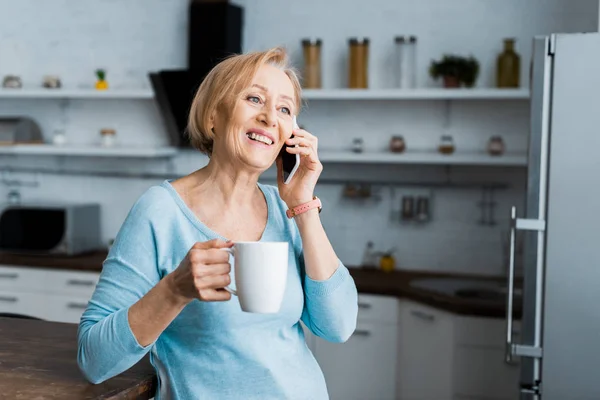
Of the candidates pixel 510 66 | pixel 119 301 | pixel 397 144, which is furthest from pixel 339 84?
pixel 119 301

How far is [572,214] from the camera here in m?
2.54

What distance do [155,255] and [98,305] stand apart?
0.45ft

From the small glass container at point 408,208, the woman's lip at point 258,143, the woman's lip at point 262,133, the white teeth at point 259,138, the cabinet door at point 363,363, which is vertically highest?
the woman's lip at point 262,133

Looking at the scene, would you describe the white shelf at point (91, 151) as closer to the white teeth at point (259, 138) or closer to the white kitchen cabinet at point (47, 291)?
the white kitchen cabinet at point (47, 291)

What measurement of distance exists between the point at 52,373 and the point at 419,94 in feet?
8.81

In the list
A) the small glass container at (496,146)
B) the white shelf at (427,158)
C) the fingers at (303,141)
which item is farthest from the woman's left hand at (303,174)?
the small glass container at (496,146)

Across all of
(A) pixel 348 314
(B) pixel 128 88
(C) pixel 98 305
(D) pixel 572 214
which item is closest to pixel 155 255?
(C) pixel 98 305

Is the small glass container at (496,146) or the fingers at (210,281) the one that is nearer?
the fingers at (210,281)

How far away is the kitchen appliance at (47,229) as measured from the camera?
4.36m

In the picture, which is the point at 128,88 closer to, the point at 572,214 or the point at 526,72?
the point at 526,72

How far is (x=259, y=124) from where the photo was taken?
1547 millimetres

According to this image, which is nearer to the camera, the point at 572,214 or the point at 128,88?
the point at 572,214

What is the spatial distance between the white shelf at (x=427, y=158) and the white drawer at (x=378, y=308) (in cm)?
70

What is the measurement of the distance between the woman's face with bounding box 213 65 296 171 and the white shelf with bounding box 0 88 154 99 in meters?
2.88
